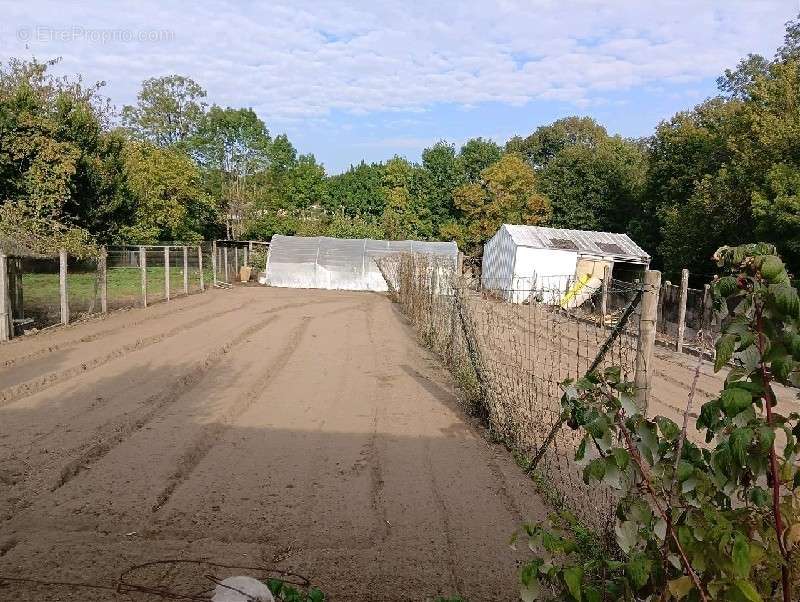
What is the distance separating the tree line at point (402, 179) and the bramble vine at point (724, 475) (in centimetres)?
666

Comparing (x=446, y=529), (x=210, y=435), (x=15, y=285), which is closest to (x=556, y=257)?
(x=15, y=285)

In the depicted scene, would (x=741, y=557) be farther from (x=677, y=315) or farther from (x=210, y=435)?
(x=677, y=315)

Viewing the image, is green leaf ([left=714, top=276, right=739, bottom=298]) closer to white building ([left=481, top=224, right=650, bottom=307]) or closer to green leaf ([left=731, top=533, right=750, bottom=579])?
green leaf ([left=731, top=533, right=750, bottom=579])

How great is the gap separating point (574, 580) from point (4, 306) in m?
13.3

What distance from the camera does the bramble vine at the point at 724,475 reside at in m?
1.78

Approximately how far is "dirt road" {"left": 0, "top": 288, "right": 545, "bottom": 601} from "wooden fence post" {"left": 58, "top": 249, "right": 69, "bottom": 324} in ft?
8.74

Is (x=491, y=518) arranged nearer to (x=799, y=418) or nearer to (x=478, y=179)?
(x=799, y=418)

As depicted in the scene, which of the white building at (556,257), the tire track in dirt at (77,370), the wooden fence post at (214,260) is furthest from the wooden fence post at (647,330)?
the wooden fence post at (214,260)

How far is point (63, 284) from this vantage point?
1440 cm

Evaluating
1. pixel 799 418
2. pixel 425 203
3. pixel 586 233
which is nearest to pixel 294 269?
pixel 586 233

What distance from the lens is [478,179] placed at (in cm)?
4631

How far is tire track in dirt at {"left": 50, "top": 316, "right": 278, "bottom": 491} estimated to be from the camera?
19.8ft

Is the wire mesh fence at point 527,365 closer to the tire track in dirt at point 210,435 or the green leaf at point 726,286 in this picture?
the green leaf at point 726,286

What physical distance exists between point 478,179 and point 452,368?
121ft
